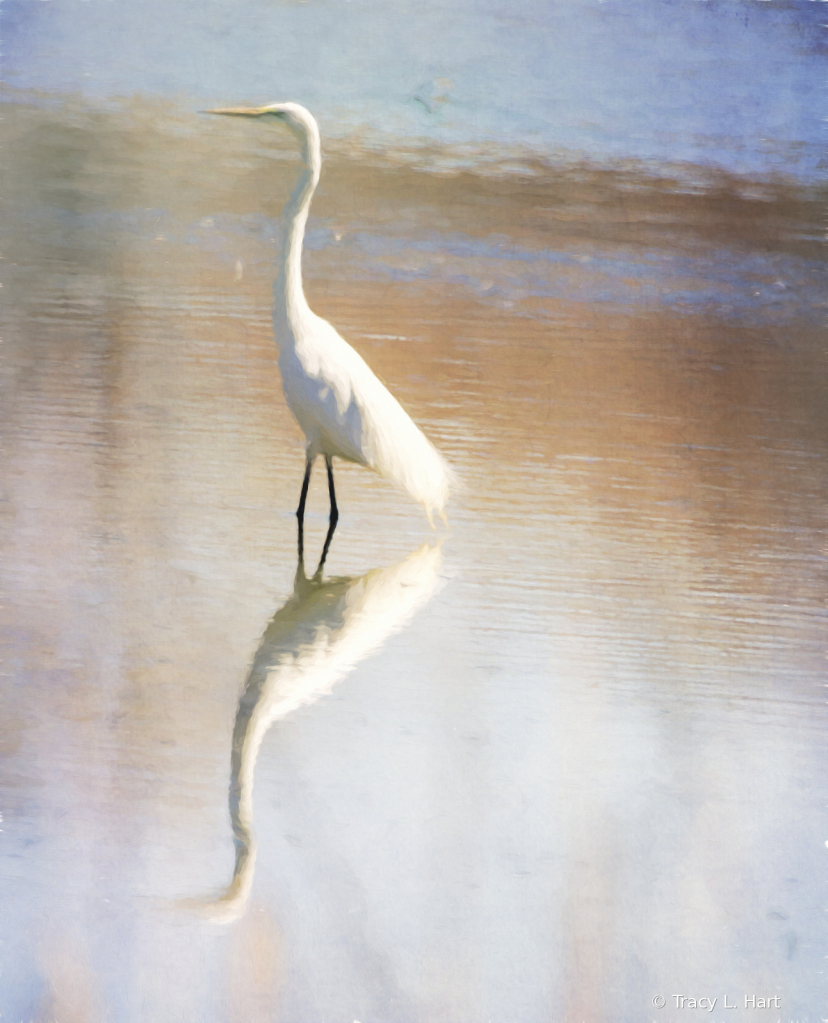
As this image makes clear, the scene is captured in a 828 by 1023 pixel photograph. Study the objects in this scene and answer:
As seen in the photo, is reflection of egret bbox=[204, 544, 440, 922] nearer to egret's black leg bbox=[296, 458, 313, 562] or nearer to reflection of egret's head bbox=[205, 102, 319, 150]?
egret's black leg bbox=[296, 458, 313, 562]

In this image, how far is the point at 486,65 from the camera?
8.92ft

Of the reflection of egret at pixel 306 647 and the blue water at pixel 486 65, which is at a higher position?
the blue water at pixel 486 65

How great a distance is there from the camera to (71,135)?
294 cm

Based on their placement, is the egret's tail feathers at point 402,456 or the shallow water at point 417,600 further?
the egret's tail feathers at point 402,456

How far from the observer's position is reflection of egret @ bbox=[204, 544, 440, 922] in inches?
52.9

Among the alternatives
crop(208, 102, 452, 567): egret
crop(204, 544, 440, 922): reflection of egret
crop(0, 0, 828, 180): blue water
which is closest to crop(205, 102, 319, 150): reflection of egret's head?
crop(208, 102, 452, 567): egret

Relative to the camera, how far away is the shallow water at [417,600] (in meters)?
1.25

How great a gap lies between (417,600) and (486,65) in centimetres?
154

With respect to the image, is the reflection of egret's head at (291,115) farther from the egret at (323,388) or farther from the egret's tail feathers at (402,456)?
the egret's tail feathers at (402,456)

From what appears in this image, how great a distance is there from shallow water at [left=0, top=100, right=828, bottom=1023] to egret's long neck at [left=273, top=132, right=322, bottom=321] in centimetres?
48

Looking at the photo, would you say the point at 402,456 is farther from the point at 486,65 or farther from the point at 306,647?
the point at 486,65

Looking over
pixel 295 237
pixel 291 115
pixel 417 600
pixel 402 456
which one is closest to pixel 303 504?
pixel 402 456

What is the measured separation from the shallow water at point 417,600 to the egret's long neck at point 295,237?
48cm

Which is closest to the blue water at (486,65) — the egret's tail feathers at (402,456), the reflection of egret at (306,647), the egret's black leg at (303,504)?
the egret's tail feathers at (402,456)
